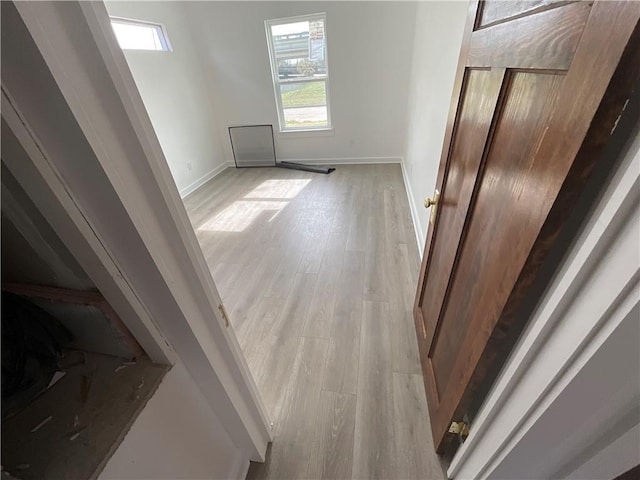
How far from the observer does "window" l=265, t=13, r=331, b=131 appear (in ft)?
13.1

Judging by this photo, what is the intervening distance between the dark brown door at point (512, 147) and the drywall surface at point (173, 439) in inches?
31.7

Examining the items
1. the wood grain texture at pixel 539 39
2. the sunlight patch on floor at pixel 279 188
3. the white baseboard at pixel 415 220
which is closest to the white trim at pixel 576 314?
the wood grain texture at pixel 539 39

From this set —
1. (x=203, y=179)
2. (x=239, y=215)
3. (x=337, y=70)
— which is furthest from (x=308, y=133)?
(x=239, y=215)

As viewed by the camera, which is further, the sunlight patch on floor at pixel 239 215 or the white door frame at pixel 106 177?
the sunlight patch on floor at pixel 239 215

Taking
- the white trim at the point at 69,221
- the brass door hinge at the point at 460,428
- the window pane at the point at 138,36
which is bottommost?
the brass door hinge at the point at 460,428

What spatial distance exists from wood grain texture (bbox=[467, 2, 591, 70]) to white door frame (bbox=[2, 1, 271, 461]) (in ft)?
2.32

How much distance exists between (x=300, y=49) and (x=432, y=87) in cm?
264

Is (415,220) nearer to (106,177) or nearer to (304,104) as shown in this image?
(106,177)

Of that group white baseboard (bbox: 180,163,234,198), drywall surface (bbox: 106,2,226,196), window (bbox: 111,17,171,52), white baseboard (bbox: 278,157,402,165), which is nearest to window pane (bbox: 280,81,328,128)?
white baseboard (bbox: 278,157,402,165)

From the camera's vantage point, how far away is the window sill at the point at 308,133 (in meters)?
4.65

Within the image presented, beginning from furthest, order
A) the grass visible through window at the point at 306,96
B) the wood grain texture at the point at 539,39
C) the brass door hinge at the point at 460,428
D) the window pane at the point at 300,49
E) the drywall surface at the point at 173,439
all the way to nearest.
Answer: the grass visible through window at the point at 306,96, the window pane at the point at 300,49, the brass door hinge at the point at 460,428, the drywall surface at the point at 173,439, the wood grain texture at the point at 539,39

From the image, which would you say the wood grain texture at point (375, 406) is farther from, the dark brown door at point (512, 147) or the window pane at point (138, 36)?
the window pane at point (138, 36)

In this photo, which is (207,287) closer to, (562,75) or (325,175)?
(562,75)

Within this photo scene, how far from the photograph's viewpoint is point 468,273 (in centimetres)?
89
